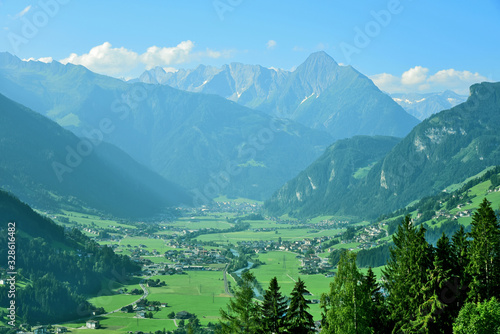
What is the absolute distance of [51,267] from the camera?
123 m

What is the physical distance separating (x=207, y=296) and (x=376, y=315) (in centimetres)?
8370

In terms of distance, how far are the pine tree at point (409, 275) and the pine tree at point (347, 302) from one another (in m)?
5.31

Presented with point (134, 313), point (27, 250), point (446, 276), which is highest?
point (27, 250)

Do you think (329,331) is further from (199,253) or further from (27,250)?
(199,253)

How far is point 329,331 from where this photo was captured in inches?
1348

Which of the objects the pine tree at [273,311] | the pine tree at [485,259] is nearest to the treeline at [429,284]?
the pine tree at [485,259]

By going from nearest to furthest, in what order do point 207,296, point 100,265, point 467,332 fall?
point 467,332 < point 207,296 < point 100,265

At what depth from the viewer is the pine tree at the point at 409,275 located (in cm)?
3794

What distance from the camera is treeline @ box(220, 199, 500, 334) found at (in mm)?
34188

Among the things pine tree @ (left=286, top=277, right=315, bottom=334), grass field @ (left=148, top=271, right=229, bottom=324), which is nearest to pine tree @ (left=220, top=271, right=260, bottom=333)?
pine tree @ (left=286, top=277, right=315, bottom=334)

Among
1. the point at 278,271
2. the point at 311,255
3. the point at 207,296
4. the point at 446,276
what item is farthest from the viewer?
the point at 311,255

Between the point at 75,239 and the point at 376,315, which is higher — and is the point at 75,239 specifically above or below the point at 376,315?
above

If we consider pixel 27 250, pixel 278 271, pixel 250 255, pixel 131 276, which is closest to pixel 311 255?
pixel 250 255

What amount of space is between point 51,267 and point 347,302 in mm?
107101
